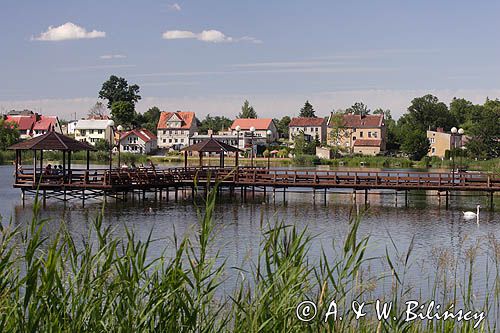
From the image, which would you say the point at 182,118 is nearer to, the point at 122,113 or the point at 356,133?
the point at 122,113

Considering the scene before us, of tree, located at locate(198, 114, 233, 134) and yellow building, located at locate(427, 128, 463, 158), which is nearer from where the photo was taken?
yellow building, located at locate(427, 128, 463, 158)

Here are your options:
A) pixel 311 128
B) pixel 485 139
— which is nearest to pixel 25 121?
pixel 311 128

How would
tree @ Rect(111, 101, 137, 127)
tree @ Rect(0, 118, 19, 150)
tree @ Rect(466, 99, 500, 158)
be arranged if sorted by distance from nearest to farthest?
tree @ Rect(466, 99, 500, 158) → tree @ Rect(0, 118, 19, 150) → tree @ Rect(111, 101, 137, 127)

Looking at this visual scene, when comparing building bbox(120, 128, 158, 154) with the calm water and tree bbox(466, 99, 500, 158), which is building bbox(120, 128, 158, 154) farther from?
the calm water

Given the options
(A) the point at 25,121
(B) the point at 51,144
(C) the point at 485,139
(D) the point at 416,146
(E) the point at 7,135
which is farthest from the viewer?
(A) the point at 25,121

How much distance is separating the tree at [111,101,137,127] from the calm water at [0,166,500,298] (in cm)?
7936

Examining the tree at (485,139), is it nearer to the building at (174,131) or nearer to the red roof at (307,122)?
the red roof at (307,122)

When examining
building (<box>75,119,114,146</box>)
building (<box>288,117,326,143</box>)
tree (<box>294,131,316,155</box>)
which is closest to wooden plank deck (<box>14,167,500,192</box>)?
tree (<box>294,131,316,155</box>)

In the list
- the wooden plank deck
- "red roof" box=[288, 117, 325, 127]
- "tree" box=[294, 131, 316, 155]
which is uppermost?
"red roof" box=[288, 117, 325, 127]

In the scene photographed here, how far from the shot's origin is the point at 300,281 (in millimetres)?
7832

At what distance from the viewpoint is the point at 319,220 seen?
3159 cm

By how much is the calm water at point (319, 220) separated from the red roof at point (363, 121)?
61.3m

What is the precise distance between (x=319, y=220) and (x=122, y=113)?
96459 millimetres

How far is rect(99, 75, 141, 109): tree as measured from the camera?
135 meters
